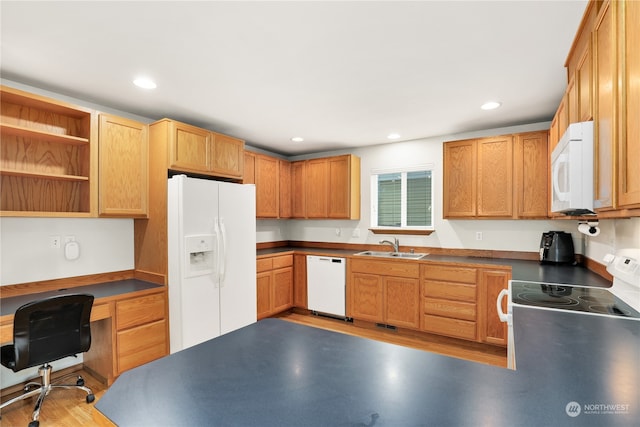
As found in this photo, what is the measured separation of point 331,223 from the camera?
16.0 ft

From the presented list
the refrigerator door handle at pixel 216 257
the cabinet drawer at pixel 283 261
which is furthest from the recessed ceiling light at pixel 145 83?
the cabinet drawer at pixel 283 261

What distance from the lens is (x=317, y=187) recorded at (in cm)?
465

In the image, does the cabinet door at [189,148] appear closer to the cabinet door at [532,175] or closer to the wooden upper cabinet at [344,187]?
the wooden upper cabinet at [344,187]

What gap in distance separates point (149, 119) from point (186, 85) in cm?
109

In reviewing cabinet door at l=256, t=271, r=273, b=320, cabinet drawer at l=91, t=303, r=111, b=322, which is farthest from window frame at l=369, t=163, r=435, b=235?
cabinet drawer at l=91, t=303, r=111, b=322

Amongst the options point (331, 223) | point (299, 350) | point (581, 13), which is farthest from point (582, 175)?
point (331, 223)

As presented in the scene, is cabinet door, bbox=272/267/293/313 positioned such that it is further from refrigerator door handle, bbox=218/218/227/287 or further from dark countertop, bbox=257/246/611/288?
dark countertop, bbox=257/246/611/288

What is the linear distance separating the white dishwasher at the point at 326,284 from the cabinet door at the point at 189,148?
191 cm

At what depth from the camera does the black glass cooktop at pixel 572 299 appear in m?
1.58

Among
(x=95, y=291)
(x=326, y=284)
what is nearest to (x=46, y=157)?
(x=95, y=291)

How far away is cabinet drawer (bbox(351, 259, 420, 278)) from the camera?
141 inches

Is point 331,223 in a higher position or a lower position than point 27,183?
lower

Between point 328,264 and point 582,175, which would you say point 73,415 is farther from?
point 582,175

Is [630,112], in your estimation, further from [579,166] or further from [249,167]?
[249,167]
